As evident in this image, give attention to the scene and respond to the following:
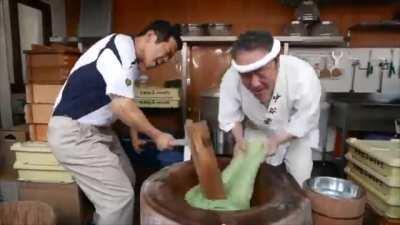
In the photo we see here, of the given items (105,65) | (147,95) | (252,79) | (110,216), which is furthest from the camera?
(147,95)

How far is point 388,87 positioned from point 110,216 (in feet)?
10.3

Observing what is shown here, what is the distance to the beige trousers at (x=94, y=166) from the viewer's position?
1596 mm

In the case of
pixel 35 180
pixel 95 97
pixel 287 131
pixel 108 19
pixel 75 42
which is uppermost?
pixel 108 19

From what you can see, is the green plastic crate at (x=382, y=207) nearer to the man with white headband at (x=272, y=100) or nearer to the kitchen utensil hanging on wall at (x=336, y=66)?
the man with white headband at (x=272, y=100)

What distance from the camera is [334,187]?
1.35 metres

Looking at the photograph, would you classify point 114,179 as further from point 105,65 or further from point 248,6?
point 248,6

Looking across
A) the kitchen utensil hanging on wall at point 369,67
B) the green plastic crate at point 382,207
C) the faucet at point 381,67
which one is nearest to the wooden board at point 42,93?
the green plastic crate at point 382,207

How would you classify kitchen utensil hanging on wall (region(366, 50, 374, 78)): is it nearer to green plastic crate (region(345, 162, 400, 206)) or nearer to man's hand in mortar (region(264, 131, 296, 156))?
green plastic crate (region(345, 162, 400, 206))

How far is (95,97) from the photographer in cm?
155

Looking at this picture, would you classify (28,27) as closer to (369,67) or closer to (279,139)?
(279,139)

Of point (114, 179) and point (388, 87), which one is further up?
point (388, 87)

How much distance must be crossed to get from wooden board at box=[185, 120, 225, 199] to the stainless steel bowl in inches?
17.6

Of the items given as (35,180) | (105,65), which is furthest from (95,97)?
(35,180)

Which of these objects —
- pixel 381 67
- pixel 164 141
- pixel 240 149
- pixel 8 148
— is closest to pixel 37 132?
pixel 8 148
